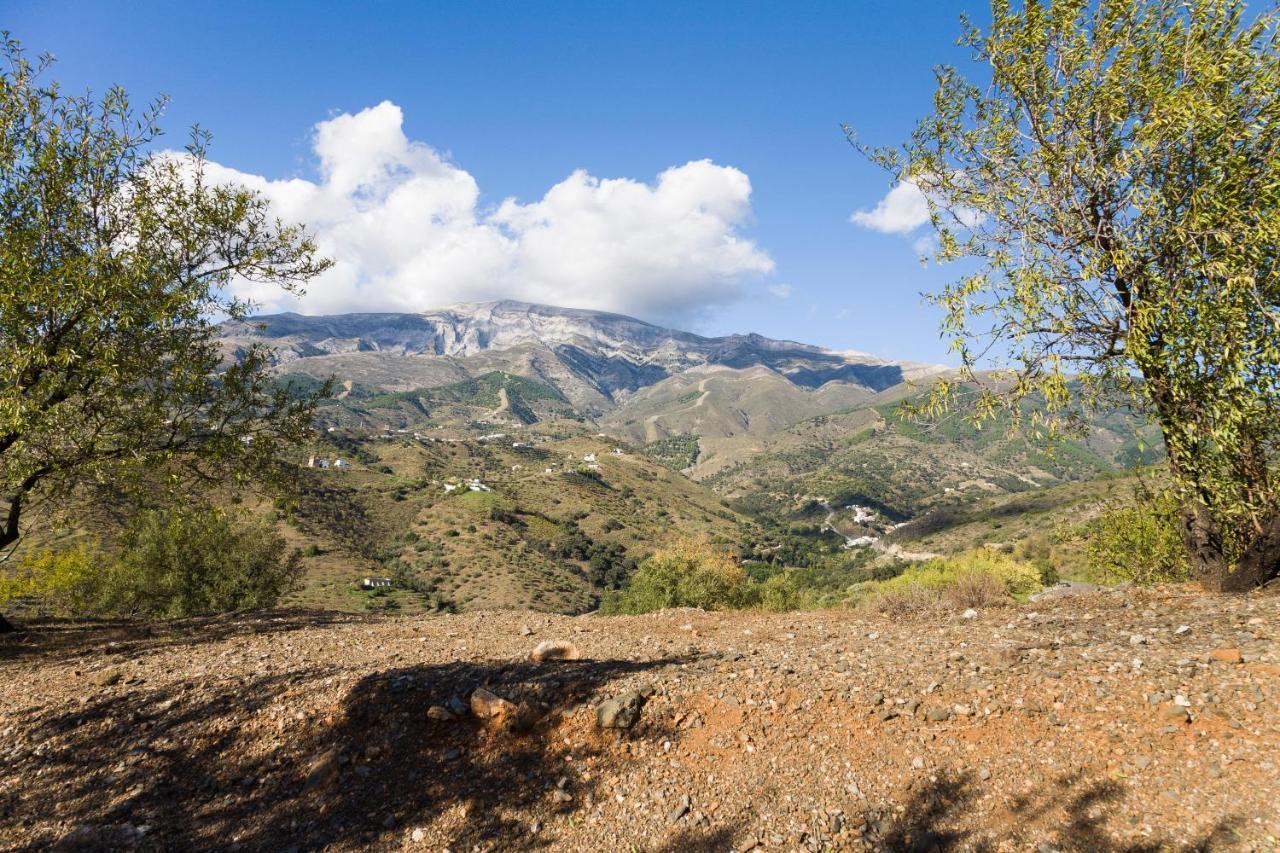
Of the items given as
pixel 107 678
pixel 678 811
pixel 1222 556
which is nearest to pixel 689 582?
pixel 1222 556

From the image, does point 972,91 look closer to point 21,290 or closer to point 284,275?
point 284,275

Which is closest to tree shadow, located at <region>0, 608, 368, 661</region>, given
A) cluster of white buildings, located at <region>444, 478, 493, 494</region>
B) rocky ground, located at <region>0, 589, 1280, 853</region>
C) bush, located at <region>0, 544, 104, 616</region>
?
rocky ground, located at <region>0, 589, 1280, 853</region>

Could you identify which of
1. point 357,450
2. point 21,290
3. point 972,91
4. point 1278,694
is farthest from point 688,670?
point 357,450

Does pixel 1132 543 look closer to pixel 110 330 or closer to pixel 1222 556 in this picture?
pixel 1222 556

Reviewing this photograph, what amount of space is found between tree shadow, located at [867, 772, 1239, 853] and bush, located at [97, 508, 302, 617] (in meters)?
38.0

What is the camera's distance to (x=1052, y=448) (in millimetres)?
11305

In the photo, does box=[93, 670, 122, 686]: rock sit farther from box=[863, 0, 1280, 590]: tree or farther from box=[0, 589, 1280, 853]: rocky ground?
box=[863, 0, 1280, 590]: tree

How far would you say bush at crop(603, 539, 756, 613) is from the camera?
33.0 m

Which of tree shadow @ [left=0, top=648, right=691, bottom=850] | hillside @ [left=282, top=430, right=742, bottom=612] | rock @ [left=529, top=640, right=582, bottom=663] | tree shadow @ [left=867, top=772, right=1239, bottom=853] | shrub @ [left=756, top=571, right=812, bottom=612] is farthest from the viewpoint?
hillside @ [left=282, top=430, right=742, bottom=612]

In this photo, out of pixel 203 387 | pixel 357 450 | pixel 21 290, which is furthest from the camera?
pixel 357 450

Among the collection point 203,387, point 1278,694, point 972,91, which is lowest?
point 1278,694

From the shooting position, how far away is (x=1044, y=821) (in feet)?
18.1

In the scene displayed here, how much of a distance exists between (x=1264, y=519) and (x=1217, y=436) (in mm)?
2998

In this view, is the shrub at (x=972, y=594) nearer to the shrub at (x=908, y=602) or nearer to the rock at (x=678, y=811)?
the shrub at (x=908, y=602)
